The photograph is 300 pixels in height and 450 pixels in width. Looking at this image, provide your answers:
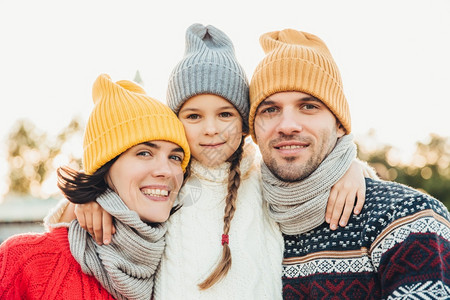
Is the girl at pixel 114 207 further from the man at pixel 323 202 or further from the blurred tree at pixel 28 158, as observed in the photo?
the blurred tree at pixel 28 158

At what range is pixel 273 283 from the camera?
7.91ft

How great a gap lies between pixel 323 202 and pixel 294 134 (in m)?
0.46

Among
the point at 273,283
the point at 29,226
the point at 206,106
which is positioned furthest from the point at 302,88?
the point at 29,226

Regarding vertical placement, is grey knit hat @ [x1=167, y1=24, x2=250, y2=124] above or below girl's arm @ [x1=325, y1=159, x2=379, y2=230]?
above

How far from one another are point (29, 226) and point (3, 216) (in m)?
1.20

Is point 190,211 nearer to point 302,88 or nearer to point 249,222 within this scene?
point 249,222

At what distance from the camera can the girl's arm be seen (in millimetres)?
2342

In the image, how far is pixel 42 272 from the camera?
226 cm

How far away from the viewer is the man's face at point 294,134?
2544 mm

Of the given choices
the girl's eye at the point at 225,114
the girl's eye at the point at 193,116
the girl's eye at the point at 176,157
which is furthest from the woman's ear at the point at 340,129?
the girl's eye at the point at 176,157

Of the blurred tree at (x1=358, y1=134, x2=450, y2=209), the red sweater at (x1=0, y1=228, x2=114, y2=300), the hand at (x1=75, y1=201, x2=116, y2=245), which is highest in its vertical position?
the hand at (x1=75, y1=201, x2=116, y2=245)

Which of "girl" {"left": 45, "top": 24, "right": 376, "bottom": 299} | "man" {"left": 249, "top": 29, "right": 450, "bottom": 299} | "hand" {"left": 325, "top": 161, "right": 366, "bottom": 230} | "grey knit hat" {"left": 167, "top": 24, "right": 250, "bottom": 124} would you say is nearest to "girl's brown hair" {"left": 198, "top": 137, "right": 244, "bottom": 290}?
"girl" {"left": 45, "top": 24, "right": 376, "bottom": 299}

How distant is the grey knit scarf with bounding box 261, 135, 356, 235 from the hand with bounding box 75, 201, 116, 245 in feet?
3.25

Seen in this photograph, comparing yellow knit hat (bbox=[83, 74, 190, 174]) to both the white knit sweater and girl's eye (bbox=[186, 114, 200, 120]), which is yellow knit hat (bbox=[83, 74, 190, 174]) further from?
the white knit sweater
